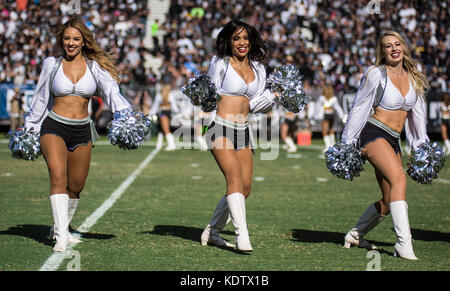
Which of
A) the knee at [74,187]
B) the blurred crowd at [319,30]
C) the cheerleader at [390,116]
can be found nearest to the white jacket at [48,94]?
the knee at [74,187]

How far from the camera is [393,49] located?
5.38m

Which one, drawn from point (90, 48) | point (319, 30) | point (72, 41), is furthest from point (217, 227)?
point (319, 30)

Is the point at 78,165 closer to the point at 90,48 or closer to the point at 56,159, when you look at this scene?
the point at 56,159

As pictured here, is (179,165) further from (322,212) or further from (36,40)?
(36,40)

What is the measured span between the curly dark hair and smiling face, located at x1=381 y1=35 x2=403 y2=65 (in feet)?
2.97

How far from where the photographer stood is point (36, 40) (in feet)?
76.1

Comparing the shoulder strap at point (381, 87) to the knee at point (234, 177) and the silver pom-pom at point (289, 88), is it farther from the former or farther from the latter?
the knee at point (234, 177)

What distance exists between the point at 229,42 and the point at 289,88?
1.86ft

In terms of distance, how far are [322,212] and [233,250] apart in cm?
256

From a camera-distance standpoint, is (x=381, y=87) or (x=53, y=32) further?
(x=53, y=32)

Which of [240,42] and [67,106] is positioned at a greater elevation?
[240,42]

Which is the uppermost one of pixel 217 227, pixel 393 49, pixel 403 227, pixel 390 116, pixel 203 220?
pixel 393 49

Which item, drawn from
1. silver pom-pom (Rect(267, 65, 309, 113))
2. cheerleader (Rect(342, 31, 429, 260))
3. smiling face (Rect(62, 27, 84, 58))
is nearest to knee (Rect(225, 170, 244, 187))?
silver pom-pom (Rect(267, 65, 309, 113))
